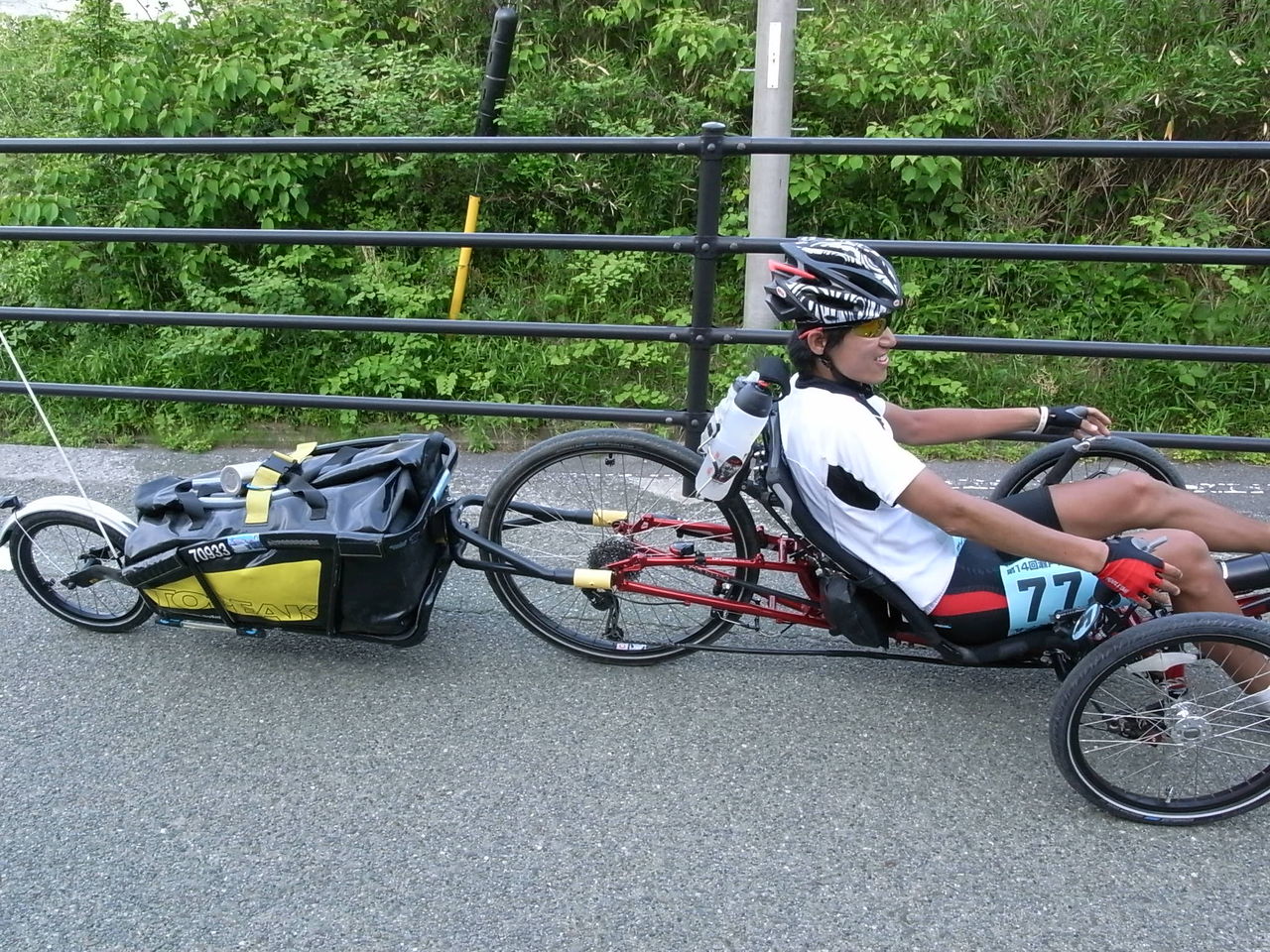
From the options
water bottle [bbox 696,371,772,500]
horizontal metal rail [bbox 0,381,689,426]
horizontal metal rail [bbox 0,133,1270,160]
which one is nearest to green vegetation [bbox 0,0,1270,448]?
horizontal metal rail [bbox 0,381,689,426]

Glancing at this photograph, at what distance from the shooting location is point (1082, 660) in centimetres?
255

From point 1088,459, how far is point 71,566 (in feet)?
11.7

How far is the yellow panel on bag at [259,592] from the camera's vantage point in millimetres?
3094

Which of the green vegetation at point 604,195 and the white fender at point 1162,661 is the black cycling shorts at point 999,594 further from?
the green vegetation at point 604,195

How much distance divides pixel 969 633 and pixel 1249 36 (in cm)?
553

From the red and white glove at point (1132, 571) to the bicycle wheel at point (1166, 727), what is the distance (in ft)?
0.30

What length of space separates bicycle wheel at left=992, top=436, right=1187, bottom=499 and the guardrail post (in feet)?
4.34

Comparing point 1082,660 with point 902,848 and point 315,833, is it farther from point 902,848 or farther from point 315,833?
point 315,833

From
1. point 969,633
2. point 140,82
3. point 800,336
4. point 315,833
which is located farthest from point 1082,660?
point 140,82

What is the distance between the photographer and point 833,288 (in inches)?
105

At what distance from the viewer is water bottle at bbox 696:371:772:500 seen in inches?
110

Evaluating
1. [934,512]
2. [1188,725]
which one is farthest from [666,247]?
[1188,725]

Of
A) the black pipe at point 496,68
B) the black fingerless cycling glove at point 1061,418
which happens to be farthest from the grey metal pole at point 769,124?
the black fingerless cycling glove at point 1061,418

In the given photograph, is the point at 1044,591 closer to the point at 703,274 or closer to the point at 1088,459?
the point at 1088,459
